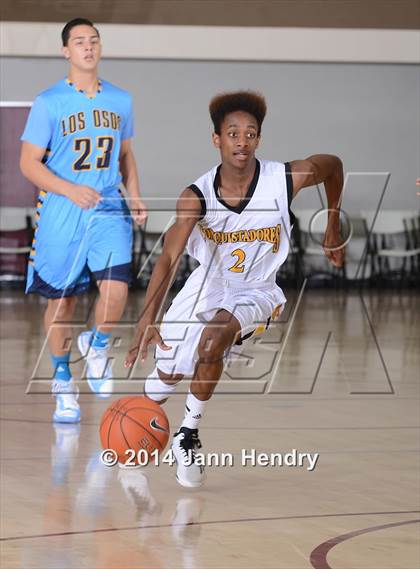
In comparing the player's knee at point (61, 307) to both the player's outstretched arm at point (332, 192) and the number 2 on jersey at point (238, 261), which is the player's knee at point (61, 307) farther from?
the player's outstretched arm at point (332, 192)

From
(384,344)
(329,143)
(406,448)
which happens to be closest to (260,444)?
(406,448)

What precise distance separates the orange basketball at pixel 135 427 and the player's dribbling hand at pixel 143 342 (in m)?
0.96

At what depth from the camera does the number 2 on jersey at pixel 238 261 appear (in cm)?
425

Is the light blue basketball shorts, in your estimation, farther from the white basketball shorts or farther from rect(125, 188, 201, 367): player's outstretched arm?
rect(125, 188, 201, 367): player's outstretched arm

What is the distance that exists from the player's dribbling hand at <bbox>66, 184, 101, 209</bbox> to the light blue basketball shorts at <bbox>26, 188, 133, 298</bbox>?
0.74m

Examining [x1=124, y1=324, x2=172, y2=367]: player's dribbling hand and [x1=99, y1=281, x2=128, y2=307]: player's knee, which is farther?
[x1=99, y1=281, x2=128, y2=307]: player's knee

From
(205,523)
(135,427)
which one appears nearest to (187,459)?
(135,427)

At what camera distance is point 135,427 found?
14.2 feet

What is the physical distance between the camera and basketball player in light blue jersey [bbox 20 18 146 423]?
5363 mm

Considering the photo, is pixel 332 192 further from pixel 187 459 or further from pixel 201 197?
pixel 187 459

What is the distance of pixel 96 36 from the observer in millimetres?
4656

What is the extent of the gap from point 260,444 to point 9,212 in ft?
28.3

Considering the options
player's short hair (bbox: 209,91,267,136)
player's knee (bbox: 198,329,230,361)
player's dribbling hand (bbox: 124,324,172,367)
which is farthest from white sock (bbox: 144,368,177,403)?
player's short hair (bbox: 209,91,267,136)

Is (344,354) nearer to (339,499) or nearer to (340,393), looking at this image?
(340,393)
